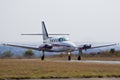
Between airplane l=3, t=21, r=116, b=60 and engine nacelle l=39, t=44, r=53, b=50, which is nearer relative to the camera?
airplane l=3, t=21, r=116, b=60

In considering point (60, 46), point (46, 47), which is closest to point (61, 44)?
point (60, 46)

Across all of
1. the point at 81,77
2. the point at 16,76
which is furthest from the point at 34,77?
the point at 81,77

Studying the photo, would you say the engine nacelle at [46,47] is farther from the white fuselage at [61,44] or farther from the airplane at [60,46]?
the white fuselage at [61,44]

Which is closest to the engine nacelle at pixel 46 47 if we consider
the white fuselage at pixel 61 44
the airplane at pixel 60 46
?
the airplane at pixel 60 46

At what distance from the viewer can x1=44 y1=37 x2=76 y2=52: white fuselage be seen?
51969 mm

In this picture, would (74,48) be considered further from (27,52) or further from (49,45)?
(27,52)

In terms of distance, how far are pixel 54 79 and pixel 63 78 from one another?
1.86 feet

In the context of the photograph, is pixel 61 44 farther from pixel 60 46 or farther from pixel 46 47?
pixel 46 47

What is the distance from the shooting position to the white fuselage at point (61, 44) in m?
52.0

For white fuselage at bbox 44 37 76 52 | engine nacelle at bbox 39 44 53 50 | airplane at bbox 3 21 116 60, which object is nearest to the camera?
white fuselage at bbox 44 37 76 52

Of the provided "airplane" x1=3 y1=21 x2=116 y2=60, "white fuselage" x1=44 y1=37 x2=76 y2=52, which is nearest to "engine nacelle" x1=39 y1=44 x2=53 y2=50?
"airplane" x1=3 y1=21 x2=116 y2=60

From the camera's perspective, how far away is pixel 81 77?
2297 centimetres

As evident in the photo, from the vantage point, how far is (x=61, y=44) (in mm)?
52969

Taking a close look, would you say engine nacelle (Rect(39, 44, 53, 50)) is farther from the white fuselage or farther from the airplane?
the white fuselage
